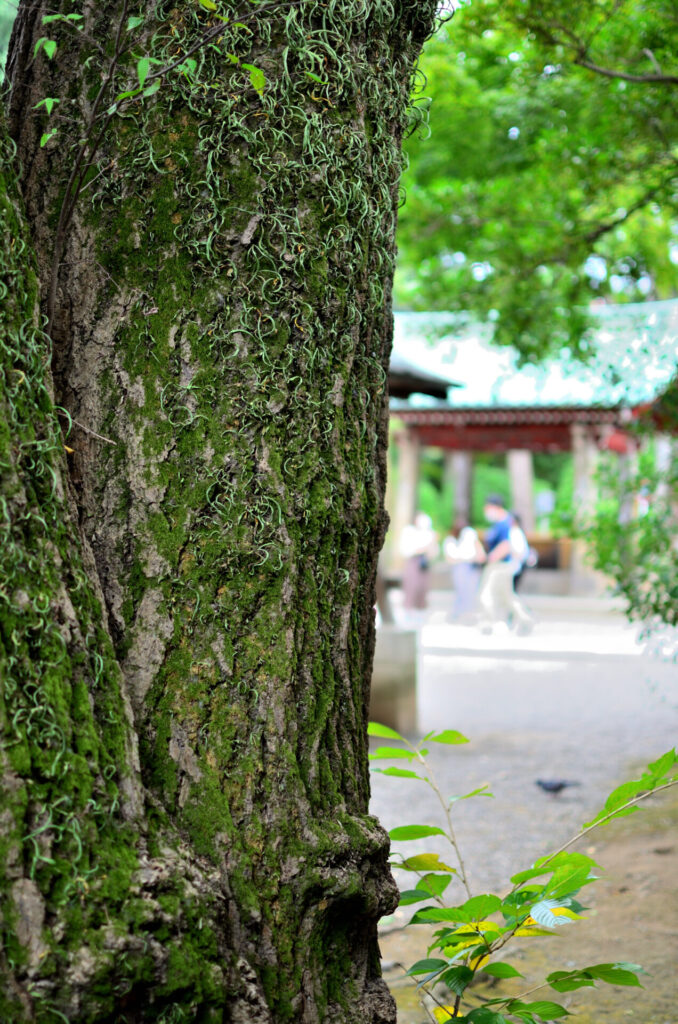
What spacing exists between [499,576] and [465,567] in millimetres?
1776

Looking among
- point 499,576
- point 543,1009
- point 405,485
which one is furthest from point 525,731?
point 405,485

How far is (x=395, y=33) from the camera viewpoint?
214cm

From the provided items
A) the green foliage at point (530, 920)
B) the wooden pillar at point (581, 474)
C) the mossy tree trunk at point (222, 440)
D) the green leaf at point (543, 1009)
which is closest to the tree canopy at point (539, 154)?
the mossy tree trunk at point (222, 440)

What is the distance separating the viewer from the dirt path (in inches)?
144

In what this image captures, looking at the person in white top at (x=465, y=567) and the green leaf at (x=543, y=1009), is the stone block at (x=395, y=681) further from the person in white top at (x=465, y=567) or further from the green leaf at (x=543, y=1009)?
the person in white top at (x=465, y=567)

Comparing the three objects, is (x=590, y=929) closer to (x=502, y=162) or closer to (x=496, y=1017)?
(x=496, y=1017)

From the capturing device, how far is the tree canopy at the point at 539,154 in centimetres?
566

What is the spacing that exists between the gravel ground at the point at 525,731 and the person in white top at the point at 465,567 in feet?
5.90

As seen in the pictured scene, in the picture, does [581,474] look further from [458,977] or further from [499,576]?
[458,977]

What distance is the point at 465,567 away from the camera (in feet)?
55.6

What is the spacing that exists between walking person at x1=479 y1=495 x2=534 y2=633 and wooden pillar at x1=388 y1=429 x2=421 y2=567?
7.35m

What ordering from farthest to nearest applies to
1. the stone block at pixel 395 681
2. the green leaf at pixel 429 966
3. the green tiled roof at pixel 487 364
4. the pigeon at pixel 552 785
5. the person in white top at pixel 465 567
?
the green tiled roof at pixel 487 364, the person in white top at pixel 465 567, the stone block at pixel 395 681, the pigeon at pixel 552 785, the green leaf at pixel 429 966

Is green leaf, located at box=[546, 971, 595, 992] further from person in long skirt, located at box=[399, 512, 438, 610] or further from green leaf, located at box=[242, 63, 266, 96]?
person in long skirt, located at box=[399, 512, 438, 610]

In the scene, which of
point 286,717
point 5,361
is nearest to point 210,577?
point 286,717
